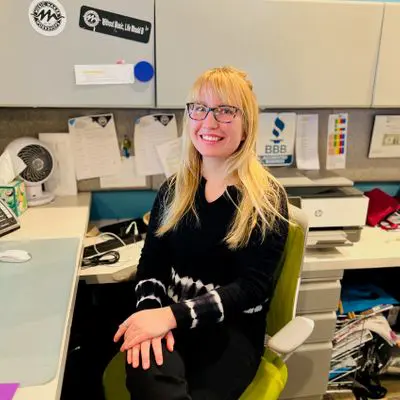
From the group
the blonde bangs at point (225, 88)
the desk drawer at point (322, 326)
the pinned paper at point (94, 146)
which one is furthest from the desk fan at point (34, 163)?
the desk drawer at point (322, 326)

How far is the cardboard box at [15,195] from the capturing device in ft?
4.85

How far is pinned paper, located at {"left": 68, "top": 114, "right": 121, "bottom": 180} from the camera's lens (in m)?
1.72

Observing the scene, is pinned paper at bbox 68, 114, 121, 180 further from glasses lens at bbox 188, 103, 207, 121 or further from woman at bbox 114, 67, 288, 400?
glasses lens at bbox 188, 103, 207, 121

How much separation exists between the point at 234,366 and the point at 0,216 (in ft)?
2.96

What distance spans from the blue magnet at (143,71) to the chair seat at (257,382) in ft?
2.89

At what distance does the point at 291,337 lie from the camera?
44.1 inches

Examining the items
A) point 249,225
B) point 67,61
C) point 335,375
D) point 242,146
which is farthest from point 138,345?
point 335,375

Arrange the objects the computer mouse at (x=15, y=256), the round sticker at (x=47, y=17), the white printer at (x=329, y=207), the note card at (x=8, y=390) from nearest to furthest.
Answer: the note card at (x=8, y=390) < the computer mouse at (x=15, y=256) < the round sticker at (x=47, y=17) < the white printer at (x=329, y=207)

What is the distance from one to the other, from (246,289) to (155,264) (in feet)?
1.00

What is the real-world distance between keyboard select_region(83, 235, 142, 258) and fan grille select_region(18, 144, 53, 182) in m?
0.37

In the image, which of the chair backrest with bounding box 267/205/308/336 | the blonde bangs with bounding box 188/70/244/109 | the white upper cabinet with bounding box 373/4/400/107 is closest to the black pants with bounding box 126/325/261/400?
the chair backrest with bounding box 267/205/308/336

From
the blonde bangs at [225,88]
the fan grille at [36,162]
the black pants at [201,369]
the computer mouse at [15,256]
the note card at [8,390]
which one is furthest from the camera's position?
the fan grille at [36,162]

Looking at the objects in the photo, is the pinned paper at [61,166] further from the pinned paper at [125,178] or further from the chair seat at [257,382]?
the chair seat at [257,382]

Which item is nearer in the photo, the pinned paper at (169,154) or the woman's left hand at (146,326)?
the woman's left hand at (146,326)
